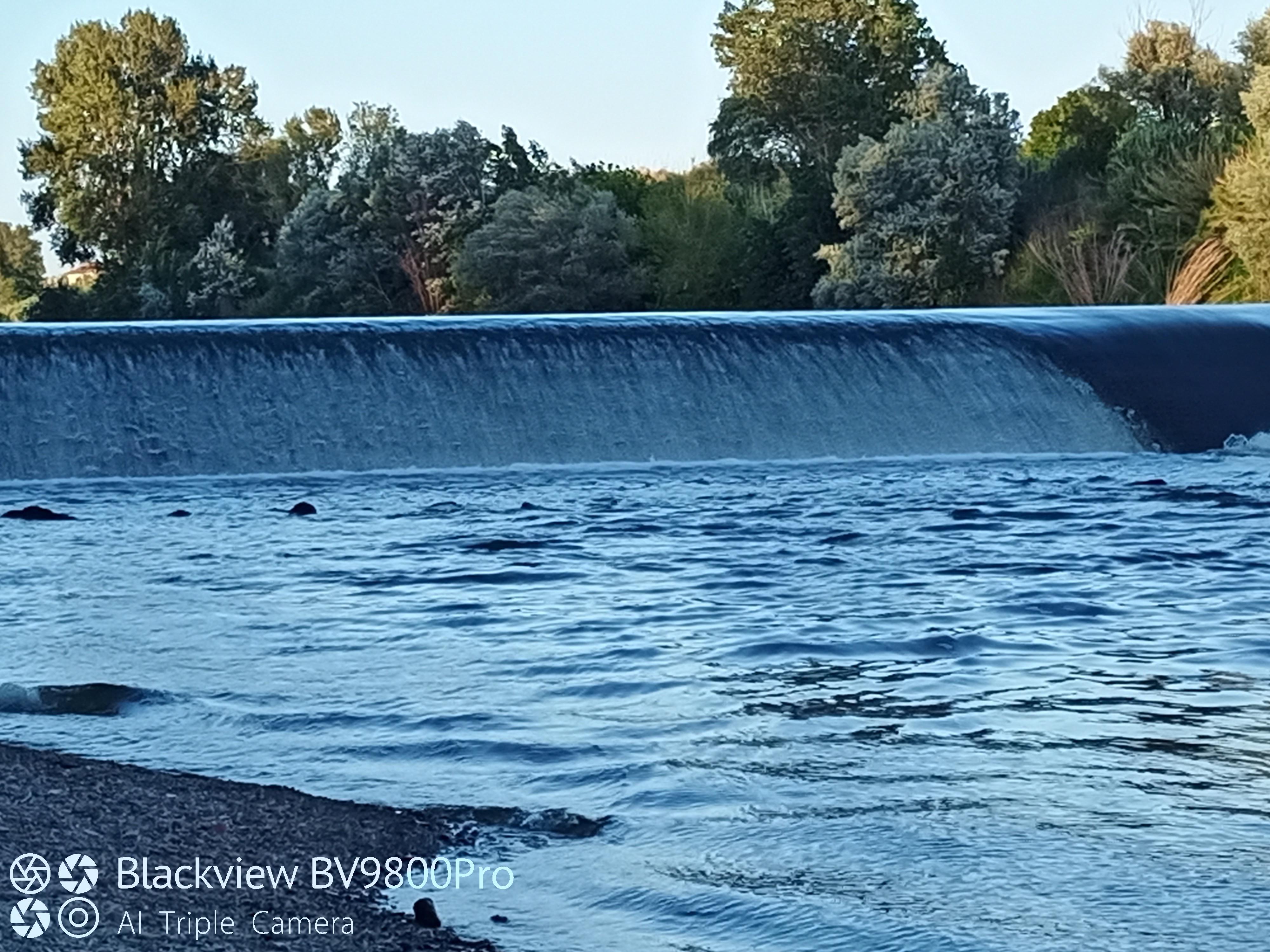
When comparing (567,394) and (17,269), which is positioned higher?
(17,269)

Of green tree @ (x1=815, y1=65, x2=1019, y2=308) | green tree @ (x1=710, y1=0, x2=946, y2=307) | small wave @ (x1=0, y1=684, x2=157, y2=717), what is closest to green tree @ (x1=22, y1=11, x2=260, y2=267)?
green tree @ (x1=710, y1=0, x2=946, y2=307)

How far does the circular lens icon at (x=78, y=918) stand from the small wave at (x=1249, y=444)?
39.3 feet

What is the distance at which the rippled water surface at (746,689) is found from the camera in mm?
4250

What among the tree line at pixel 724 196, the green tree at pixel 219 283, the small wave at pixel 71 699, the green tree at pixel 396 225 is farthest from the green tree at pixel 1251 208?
the small wave at pixel 71 699

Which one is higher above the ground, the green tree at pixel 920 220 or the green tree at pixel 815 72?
the green tree at pixel 815 72

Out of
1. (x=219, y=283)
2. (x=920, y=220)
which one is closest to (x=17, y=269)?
(x=219, y=283)

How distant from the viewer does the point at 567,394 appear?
1461 cm

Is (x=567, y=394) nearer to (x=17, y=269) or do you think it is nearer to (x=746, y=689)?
(x=746, y=689)

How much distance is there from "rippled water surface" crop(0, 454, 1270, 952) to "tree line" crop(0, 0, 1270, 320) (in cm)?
1605

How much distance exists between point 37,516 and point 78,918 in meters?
7.98

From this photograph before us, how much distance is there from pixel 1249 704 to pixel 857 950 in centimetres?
245

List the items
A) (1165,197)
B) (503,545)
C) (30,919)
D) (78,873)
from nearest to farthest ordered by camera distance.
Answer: (30,919)
(78,873)
(503,545)
(1165,197)

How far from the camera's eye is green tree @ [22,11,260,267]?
138 ft

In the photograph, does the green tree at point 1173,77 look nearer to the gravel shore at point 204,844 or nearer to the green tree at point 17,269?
the green tree at point 17,269
